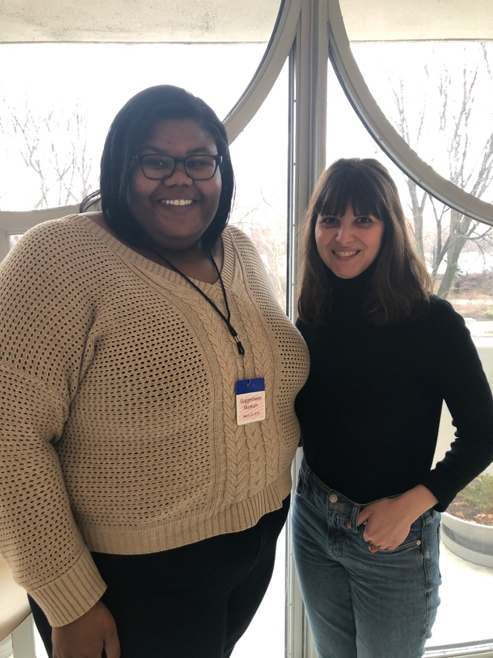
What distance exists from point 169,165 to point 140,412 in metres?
0.50

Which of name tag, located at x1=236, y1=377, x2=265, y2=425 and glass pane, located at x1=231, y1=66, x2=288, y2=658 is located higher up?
glass pane, located at x1=231, y1=66, x2=288, y2=658

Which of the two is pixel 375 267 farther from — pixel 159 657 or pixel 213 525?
pixel 159 657

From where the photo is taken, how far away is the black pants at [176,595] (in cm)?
88

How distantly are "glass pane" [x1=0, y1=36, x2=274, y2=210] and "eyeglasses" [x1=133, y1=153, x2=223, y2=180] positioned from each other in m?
0.53

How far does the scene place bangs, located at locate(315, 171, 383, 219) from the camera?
106 centimetres

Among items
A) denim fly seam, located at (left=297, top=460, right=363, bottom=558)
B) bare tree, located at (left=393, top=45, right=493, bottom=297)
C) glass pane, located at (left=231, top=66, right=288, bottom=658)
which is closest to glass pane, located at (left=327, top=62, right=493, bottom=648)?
bare tree, located at (left=393, top=45, right=493, bottom=297)

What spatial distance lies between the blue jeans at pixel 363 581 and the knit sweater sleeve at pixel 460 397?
4.2 inches

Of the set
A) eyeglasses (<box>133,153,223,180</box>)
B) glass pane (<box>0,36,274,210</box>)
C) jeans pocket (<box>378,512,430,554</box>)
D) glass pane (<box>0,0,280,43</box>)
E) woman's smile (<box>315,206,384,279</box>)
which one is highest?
glass pane (<box>0,0,280,43</box>)

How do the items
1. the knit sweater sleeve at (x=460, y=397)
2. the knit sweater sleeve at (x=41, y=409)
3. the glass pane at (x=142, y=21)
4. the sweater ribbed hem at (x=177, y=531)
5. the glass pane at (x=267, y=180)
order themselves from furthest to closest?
the glass pane at (x=267, y=180), the glass pane at (x=142, y=21), the knit sweater sleeve at (x=460, y=397), the sweater ribbed hem at (x=177, y=531), the knit sweater sleeve at (x=41, y=409)

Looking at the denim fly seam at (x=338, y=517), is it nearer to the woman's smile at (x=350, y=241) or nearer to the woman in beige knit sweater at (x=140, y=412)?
the woman in beige knit sweater at (x=140, y=412)

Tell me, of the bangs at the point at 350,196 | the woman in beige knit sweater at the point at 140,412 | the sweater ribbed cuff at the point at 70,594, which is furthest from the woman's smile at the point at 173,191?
the sweater ribbed cuff at the point at 70,594

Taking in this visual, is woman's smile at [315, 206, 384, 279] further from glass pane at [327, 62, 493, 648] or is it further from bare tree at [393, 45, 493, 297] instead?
bare tree at [393, 45, 493, 297]

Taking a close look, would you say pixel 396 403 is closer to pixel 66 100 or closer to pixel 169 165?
pixel 169 165

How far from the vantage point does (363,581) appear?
108 cm
